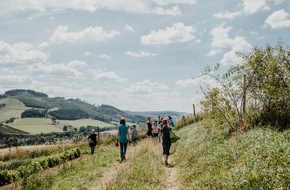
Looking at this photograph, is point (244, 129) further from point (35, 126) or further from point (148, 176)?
point (35, 126)

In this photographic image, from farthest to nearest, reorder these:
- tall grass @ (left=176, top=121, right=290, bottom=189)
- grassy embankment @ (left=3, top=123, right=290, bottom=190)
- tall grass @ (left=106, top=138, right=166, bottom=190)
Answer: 1. tall grass @ (left=106, top=138, right=166, bottom=190)
2. grassy embankment @ (left=3, top=123, right=290, bottom=190)
3. tall grass @ (left=176, top=121, right=290, bottom=189)

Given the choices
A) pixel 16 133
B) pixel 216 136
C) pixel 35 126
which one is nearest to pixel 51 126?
pixel 35 126

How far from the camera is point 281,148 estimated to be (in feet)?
35.2

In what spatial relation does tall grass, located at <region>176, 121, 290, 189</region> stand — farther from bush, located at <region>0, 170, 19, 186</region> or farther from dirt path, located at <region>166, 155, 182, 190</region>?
bush, located at <region>0, 170, 19, 186</region>

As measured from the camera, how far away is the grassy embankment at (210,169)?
365 inches

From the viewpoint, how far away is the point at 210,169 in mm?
13055

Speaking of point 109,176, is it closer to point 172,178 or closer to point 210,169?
point 172,178

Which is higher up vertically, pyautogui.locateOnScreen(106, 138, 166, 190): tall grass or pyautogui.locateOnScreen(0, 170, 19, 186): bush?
pyautogui.locateOnScreen(106, 138, 166, 190): tall grass

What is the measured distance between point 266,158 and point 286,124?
25.5ft

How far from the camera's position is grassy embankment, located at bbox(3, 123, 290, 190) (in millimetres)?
9273

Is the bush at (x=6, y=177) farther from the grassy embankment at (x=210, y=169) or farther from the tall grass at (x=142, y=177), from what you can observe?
the tall grass at (x=142, y=177)

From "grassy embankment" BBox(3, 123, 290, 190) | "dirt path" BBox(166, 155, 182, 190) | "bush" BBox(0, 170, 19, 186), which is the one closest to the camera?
"grassy embankment" BBox(3, 123, 290, 190)

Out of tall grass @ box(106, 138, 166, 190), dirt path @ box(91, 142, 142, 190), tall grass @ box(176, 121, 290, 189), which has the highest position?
tall grass @ box(176, 121, 290, 189)

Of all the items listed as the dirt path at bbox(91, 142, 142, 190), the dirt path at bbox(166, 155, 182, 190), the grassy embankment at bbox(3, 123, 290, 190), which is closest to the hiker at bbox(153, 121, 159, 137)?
the grassy embankment at bbox(3, 123, 290, 190)
